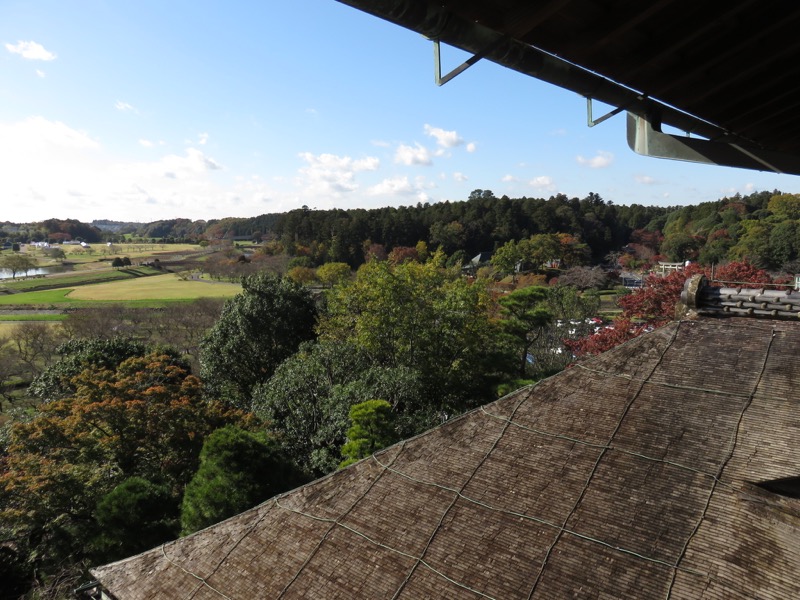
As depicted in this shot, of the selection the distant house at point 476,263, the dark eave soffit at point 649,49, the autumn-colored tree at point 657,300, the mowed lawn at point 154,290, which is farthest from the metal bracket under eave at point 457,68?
the distant house at point 476,263

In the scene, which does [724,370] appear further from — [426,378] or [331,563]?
[426,378]

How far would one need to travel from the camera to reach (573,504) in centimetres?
354

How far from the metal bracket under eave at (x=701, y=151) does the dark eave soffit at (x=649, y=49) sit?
0.01 meters

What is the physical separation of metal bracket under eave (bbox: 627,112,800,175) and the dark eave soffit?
0.01 m

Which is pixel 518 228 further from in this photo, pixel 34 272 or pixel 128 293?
pixel 34 272

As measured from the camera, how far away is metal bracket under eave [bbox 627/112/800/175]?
3.85 metres

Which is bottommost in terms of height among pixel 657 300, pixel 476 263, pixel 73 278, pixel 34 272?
pixel 476 263

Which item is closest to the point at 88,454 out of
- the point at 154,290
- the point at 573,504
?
the point at 573,504

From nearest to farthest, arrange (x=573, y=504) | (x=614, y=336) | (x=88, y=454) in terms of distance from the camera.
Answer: (x=573, y=504) → (x=88, y=454) → (x=614, y=336)

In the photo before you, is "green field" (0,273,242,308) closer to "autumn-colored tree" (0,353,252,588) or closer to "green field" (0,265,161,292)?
"green field" (0,265,161,292)

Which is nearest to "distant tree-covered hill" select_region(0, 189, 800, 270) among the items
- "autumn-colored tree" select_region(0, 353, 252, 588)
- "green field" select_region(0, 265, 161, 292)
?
"green field" select_region(0, 265, 161, 292)

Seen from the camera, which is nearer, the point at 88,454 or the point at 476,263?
the point at 88,454

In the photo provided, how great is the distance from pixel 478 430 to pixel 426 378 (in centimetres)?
926

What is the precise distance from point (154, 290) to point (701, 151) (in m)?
39.1
